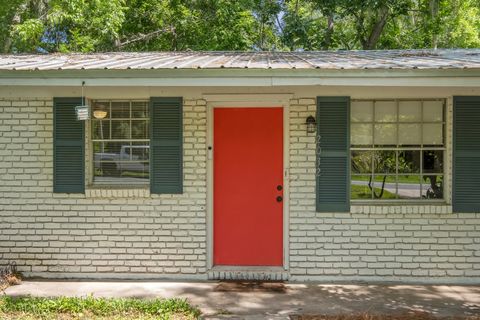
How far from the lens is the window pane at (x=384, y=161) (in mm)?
6184

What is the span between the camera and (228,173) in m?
6.31

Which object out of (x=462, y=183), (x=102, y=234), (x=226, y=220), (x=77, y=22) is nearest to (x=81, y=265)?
(x=102, y=234)

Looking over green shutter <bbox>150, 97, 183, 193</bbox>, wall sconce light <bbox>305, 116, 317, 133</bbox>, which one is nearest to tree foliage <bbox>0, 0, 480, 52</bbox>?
green shutter <bbox>150, 97, 183, 193</bbox>

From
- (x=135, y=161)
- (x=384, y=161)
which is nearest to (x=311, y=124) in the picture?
(x=384, y=161)

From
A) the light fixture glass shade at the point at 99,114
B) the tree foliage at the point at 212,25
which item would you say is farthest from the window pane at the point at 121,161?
the tree foliage at the point at 212,25

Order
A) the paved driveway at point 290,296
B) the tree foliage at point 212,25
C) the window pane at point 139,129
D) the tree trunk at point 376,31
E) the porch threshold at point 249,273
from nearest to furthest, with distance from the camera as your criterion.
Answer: the paved driveway at point 290,296 < the porch threshold at point 249,273 < the window pane at point 139,129 < the tree foliage at point 212,25 < the tree trunk at point 376,31

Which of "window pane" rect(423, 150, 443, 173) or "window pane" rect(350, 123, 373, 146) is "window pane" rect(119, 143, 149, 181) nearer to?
"window pane" rect(350, 123, 373, 146)

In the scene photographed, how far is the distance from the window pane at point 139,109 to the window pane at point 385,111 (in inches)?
123

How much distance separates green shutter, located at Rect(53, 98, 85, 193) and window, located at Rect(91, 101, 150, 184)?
23cm

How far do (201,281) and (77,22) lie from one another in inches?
404

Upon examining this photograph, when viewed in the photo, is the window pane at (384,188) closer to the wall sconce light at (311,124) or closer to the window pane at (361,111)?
the window pane at (361,111)

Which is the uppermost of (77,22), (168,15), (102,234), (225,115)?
(168,15)

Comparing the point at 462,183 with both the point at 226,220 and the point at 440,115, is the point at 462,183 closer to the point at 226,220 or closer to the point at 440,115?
the point at 440,115

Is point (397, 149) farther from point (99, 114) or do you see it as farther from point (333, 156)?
point (99, 114)
